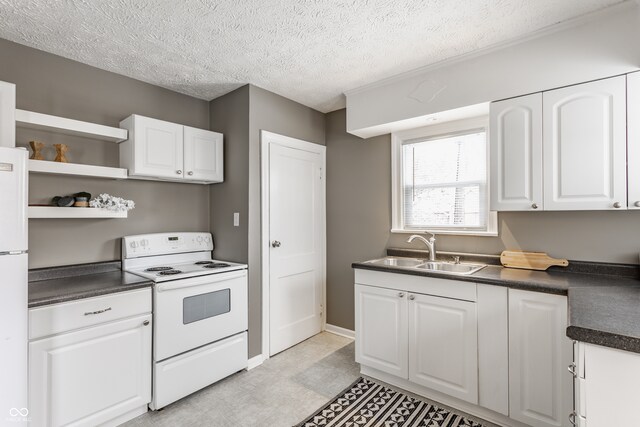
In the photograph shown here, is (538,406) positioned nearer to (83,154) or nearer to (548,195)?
(548,195)

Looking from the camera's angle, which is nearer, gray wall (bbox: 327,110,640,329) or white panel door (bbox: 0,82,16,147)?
white panel door (bbox: 0,82,16,147)

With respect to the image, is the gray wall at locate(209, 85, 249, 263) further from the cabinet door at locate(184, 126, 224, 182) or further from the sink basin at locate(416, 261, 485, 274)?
the sink basin at locate(416, 261, 485, 274)

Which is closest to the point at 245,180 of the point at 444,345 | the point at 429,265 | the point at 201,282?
the point at 201,282

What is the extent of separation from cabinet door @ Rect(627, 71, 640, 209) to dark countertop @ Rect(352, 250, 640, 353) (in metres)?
0.48

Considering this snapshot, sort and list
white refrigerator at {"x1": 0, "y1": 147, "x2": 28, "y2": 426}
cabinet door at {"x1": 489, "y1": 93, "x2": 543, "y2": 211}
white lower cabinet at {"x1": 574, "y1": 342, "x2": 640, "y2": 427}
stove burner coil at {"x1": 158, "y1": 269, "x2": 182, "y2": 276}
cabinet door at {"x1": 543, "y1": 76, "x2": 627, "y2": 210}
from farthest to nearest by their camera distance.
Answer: stove burner coil at {"x1": 158, "y1": 269, "x2": 182, "y2": 276} → cabinet door at {"x1": 489, "y1": 93, "x2": 543, "y2": 211} → cabinet door at {"x1": 543, "y1": 76, "x2": 627, "y2": 210} → white refrigerator at {"x1": 0, "y1": 147, "x2": 28, "y2": 426} → white lower cabinet at {"x1": 574, "y1": 342, "x2": 640, "y2": 427}

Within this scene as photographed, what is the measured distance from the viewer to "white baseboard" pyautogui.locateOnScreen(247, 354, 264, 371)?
2.75 meters

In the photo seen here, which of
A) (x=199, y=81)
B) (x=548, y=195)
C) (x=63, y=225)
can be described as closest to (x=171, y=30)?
(x=199, y=81)

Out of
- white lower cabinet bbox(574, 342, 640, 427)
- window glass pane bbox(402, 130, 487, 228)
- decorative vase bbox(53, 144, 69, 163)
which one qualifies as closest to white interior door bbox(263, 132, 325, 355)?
window glass pane bbox(402, 130, 487, 228)

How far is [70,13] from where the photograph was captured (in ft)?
5.98

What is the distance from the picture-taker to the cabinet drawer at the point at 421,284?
2.07 m

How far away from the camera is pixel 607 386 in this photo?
1027 mm

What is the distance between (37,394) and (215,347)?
106 cm

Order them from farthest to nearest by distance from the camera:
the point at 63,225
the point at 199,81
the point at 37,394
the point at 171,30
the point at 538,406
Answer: the point at 199,81 < the point at 63,225 < the point at 171,30 < the point at 538,406 < the point at 37,394

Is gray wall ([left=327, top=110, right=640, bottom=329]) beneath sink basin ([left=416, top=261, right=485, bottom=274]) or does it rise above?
above
